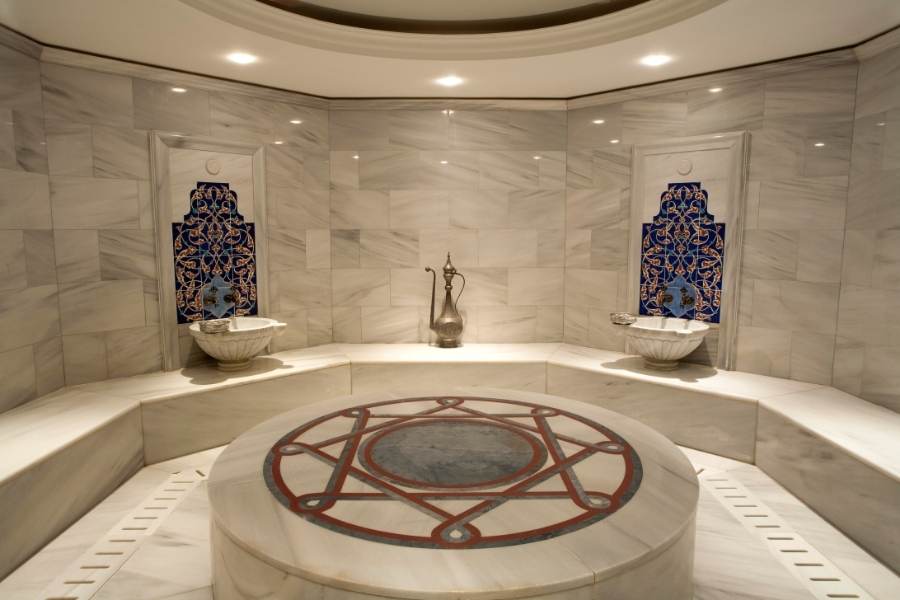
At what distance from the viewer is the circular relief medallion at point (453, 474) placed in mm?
1764

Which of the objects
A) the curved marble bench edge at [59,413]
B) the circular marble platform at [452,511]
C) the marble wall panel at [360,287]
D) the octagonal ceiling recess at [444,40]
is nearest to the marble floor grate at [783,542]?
the circular marble platform at [452,511]

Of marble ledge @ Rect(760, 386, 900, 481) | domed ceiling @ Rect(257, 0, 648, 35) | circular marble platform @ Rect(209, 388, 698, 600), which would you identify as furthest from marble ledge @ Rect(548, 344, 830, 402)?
domed ceiling @ Rect(257, 0, 648, 35)

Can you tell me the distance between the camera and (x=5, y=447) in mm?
2557

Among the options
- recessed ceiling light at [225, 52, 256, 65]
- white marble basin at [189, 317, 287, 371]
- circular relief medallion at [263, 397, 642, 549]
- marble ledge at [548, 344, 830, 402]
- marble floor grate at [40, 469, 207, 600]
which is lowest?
marble floor grate at [40, 469, 207, 600]

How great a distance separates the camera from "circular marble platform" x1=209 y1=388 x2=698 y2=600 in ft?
5.09

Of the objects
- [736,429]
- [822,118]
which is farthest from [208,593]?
[822,118]

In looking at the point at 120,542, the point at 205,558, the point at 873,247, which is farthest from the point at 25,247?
the point at 873,247

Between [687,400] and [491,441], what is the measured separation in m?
1.70

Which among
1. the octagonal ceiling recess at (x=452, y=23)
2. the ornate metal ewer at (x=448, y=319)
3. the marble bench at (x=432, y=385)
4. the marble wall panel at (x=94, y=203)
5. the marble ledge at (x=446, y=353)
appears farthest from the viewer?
the ornate metal ewer at (x=448, y=319)

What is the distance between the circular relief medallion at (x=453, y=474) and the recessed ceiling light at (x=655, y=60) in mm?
2178

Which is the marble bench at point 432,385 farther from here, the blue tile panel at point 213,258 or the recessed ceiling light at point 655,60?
the recessed ceiling light at point 655,60

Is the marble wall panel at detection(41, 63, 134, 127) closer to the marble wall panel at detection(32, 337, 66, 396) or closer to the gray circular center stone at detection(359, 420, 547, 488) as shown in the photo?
the marble wall panel at detection(32, 337, 66, 396)

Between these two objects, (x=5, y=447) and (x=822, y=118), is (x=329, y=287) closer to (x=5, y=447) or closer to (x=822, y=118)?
(x=5, y=447)

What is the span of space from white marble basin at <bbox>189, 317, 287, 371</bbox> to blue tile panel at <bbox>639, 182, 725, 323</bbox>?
2613 mm
